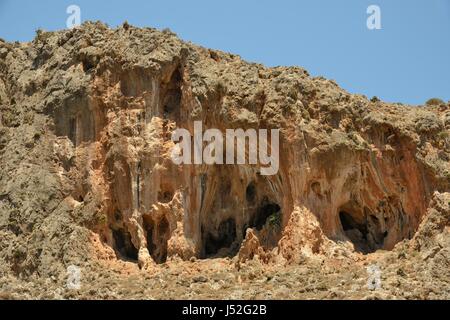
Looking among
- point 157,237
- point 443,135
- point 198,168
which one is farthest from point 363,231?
point 157,237

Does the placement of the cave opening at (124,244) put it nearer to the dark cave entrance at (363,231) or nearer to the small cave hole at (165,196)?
the small cave hole at (165,196)

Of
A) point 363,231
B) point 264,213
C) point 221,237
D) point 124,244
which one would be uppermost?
point 264,213

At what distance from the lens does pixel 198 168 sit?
51.5 m

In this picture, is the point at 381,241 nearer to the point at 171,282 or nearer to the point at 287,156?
the point at 287,156

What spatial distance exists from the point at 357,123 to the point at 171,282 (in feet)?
41.9

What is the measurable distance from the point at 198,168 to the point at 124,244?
555cm

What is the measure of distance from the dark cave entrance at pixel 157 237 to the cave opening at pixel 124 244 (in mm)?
881

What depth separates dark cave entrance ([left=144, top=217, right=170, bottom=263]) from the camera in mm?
51344

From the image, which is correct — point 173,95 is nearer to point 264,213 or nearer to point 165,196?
point 165,196

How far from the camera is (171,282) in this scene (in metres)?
48.0
